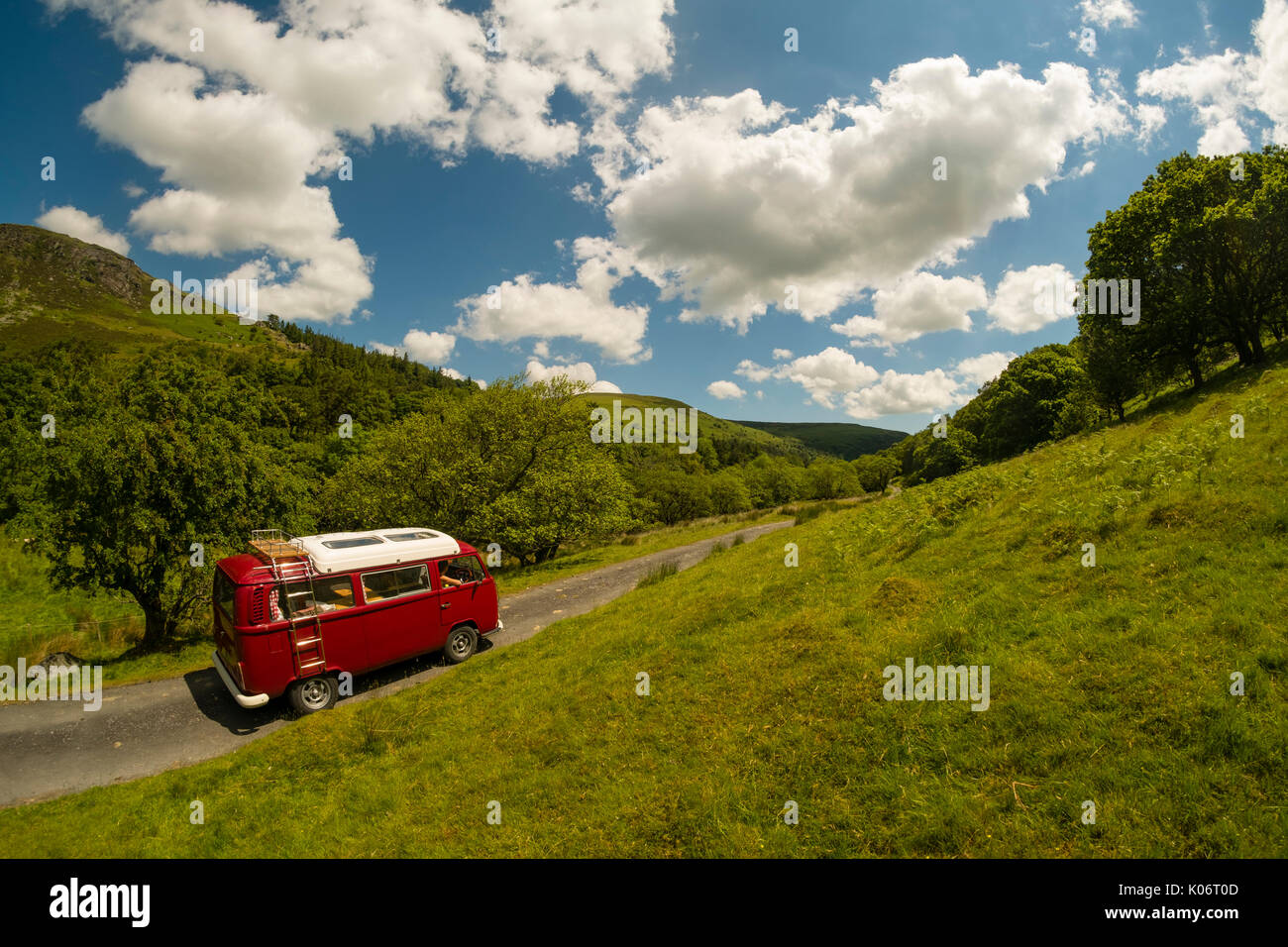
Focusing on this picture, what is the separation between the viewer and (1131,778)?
460cm

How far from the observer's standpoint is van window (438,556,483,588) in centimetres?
1391

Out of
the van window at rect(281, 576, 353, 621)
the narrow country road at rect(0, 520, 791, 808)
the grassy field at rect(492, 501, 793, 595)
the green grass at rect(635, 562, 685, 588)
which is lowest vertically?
the narrow country road at rect(0, 520, 791, 808)

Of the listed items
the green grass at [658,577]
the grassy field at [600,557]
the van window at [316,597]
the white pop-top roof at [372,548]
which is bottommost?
the grassy field at [600,557]

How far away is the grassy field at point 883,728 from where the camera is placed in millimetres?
4711

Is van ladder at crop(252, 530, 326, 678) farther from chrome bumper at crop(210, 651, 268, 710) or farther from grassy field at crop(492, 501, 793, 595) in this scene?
grassy field at crop(492, 501, 793, 595)

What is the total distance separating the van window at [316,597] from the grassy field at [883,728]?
2371mm

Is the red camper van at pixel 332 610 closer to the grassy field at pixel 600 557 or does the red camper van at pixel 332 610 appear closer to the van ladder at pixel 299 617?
the van ladder at pixel 299 617

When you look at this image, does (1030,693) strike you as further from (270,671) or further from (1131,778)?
(270,671)

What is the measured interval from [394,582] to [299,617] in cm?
213

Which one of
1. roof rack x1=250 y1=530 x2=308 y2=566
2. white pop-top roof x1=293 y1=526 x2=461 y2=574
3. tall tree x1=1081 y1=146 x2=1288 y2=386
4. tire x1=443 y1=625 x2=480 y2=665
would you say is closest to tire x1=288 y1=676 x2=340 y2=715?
white pop-top roof x1=293 y1=526 x2=461 y2=574

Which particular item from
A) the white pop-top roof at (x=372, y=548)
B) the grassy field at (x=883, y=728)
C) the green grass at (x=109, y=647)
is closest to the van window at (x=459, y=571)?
the white pop-top roof at (x=372, y=548)

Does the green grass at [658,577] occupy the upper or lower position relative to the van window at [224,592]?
lower

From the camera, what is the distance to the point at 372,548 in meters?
12.7

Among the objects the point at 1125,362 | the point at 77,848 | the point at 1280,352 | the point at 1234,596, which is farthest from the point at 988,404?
the point at 77,848
